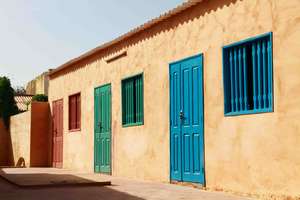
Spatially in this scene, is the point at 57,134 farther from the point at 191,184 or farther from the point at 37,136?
the point at 191,184

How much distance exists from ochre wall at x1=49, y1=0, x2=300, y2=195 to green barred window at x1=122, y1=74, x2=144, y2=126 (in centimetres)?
20

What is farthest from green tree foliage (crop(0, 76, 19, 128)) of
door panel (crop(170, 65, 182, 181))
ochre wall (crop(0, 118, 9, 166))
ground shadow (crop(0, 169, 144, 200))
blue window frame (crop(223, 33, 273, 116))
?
blue window frame (crop(223, 33, 273, 116))

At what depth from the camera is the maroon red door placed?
19.3 meters

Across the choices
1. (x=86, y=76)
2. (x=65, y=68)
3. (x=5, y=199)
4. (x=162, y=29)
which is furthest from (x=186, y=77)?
(x=65, y=68)

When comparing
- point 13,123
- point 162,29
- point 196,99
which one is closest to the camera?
point 196,99

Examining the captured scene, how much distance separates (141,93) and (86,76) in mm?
4578

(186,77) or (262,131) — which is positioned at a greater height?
(186,77)

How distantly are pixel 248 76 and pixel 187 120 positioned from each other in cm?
213

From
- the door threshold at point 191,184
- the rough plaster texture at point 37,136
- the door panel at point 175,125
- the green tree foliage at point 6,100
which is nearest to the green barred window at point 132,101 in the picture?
the door panel at point 175,125

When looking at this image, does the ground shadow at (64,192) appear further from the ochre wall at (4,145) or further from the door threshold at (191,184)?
the ochre wall at (4,145)

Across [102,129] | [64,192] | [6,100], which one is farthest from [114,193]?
[6,100]

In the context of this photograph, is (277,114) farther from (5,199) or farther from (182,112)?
(5,199)

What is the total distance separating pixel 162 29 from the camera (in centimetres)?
1219

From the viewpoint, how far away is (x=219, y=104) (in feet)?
32.2
